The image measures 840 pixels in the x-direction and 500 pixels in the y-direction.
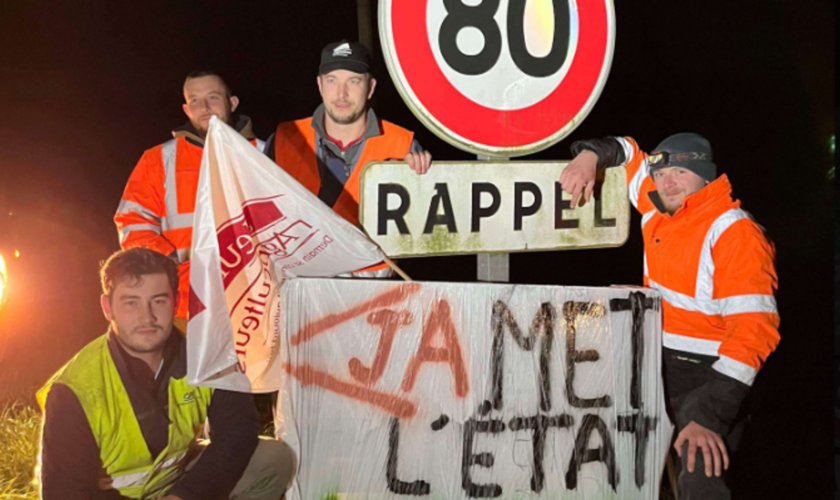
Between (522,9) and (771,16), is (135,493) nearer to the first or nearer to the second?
(522,9)

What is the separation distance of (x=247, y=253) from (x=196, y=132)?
3.41ft

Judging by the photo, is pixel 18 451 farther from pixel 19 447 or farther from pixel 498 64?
pixel 498 64

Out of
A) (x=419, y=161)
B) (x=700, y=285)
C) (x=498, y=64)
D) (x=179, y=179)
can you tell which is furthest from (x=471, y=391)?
(x=179, y=179)

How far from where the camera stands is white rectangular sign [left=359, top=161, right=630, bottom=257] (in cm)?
277

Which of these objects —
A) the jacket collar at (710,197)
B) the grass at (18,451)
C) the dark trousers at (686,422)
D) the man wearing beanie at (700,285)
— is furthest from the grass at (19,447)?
the jacket collar at (710,197)

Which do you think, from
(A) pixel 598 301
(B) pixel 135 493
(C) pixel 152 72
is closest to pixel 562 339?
(A) pixel 598 301

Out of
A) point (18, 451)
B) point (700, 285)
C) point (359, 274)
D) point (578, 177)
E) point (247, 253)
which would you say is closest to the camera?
point (247, 253)

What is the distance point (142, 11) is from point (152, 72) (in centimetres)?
27

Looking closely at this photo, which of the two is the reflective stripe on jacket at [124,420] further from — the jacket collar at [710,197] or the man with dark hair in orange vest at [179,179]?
the jacket collar at [710,197]

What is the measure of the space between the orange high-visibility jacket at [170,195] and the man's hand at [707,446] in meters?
2.01

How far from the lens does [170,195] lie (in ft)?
11.5

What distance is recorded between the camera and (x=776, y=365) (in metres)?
5.68

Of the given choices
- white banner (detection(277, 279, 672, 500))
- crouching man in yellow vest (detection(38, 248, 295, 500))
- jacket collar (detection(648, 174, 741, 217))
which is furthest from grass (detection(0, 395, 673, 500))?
jacket collar (detection(648, 174, 741, 217))

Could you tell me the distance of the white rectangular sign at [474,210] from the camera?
277 centimetres
